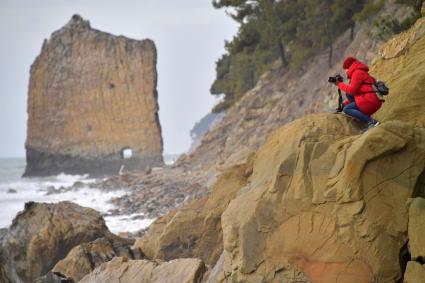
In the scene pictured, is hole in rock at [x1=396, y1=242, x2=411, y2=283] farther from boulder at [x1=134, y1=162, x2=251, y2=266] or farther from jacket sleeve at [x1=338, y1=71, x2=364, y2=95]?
boulder at [x1=134, y1=162, x2=251, y2=266]

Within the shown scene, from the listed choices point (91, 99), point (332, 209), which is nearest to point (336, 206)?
point (332, 209)

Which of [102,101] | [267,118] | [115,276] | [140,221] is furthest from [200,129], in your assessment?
[115,276]

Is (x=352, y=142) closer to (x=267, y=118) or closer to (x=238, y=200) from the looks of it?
(x=238, y=200)

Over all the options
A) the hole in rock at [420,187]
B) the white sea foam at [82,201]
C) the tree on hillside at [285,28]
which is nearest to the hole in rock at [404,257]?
the hole in rock at [420,187]

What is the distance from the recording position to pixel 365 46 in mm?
21953

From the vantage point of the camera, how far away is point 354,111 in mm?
6797

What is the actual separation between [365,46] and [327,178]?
17.7 meters

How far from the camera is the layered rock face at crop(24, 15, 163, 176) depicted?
54.3 m

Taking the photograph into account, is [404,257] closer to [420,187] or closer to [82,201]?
[420,187]

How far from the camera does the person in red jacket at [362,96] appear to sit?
21.8ft

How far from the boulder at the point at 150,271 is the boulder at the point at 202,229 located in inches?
Result: 85.1

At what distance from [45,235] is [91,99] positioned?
4606 centimetres

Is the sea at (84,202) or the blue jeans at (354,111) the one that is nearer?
the blue jeans at (354,111)

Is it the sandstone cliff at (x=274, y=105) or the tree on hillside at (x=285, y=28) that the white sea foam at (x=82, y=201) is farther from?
the tree on hillside at (x=285, y=28)
